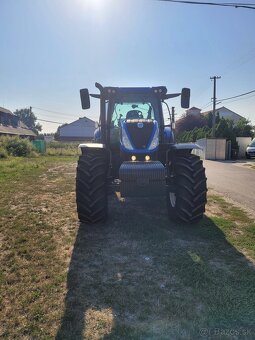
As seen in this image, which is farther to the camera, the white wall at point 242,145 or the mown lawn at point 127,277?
the white wall at point 242,145

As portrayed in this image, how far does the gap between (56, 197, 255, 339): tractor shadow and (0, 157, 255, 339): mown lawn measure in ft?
0.03

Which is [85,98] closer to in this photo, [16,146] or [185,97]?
[185,97]

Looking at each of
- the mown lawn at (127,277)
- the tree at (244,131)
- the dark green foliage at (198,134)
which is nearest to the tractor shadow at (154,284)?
the mown lawn at (127,277)

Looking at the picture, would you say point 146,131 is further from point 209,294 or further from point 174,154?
point 209,294

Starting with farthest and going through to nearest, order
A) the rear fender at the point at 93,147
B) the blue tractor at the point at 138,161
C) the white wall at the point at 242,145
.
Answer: the white wall at the point at 242,145
the rear fender at the point at 93,147
the blue tractor at the point at 138,161

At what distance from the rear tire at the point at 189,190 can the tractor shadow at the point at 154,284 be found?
12.3 inches

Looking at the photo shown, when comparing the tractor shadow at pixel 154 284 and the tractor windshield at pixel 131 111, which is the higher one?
the tractor windshield at pixel 131 111

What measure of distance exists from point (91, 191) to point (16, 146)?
→ 24.2 metres

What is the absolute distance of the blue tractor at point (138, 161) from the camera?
18.4ft

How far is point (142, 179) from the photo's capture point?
550 cm

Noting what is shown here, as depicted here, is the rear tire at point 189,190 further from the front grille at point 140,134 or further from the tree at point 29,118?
the tree at point 29,118

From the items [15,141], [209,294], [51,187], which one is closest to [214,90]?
[15,141]

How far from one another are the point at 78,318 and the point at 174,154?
3940 mm

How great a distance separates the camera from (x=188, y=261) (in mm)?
4391
